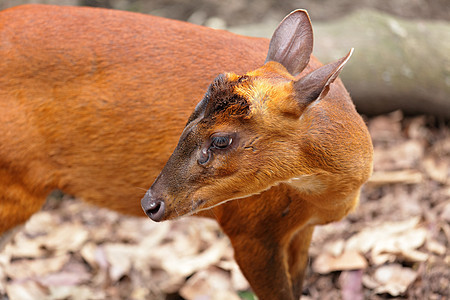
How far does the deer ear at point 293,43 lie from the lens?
3.65 meters

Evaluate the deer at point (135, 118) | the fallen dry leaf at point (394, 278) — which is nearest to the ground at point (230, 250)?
the fallen dry leaf at point (394, 278)

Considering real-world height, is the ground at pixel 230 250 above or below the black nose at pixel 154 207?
below

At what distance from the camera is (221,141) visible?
3.31 meters

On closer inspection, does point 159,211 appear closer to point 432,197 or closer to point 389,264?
point 389,264

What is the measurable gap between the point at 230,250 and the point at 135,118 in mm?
2433

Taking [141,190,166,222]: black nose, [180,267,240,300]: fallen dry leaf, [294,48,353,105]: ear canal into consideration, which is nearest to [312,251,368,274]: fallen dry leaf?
[180,267,240,300]: fallen dry leaf

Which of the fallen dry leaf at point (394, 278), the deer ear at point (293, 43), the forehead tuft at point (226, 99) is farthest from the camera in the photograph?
the fallen dry leaf at point (394, 278)

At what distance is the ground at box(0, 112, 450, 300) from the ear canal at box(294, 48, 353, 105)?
8.65 feet

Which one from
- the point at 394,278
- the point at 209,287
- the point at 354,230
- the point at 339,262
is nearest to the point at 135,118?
the point at 209,287

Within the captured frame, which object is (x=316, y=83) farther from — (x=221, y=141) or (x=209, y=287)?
(x=209, y=287)

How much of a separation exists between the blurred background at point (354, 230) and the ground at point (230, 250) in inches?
0.5

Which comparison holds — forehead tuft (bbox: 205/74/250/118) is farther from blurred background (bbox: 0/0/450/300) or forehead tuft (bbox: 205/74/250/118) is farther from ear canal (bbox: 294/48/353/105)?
blurred background (bbox: 0/0/450/300)

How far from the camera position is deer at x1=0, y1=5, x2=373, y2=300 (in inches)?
149

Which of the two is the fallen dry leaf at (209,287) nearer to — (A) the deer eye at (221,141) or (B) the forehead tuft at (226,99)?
(A) the deer eye at (221,141)
